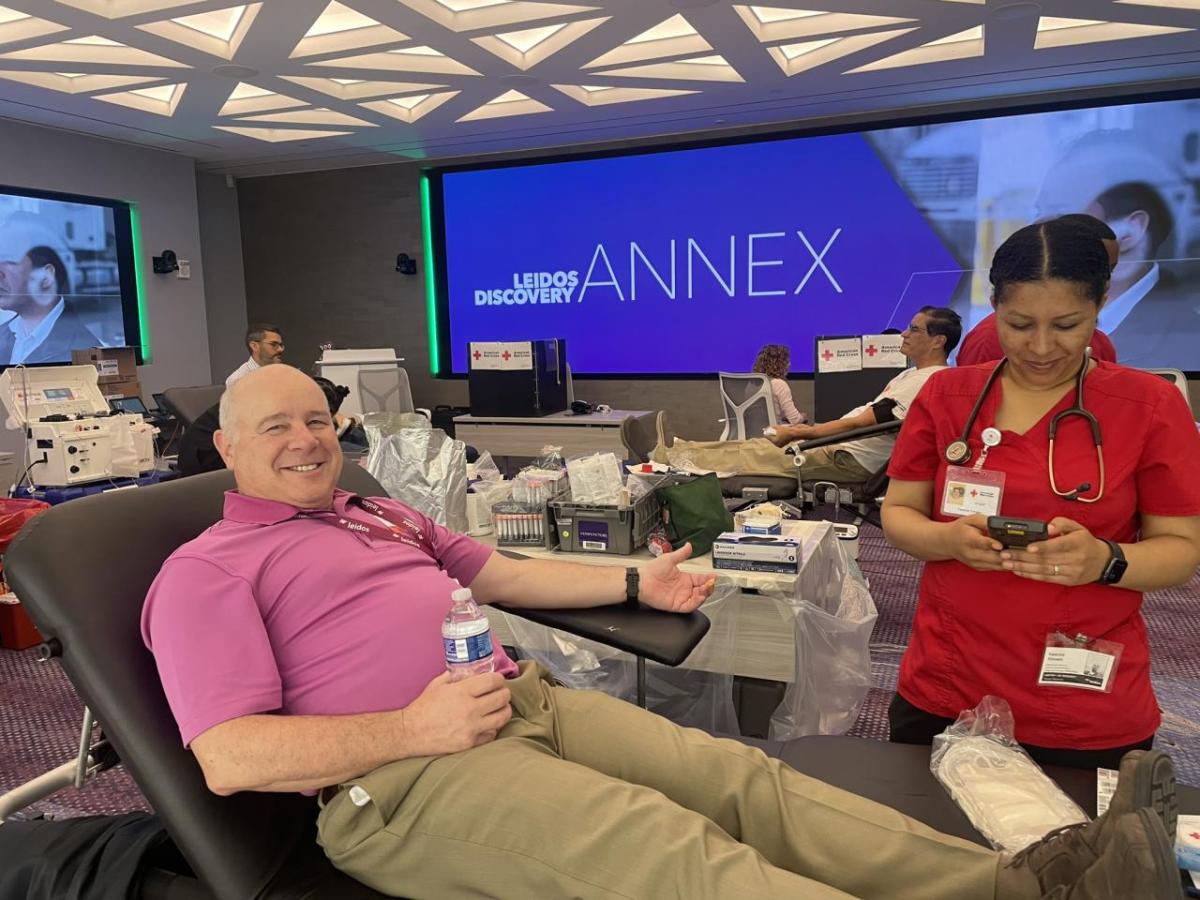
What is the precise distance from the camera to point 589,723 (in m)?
1.32

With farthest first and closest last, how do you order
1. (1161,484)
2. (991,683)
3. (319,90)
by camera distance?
(319,90) → (991,683) → (1161,484)

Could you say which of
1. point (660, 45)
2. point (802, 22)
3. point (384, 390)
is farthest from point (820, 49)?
point (384, 390)

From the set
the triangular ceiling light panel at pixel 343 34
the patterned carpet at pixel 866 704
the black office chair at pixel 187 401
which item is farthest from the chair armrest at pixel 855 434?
the triangular ceiling light panel at pixel 343 34

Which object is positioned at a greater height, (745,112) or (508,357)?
(745,112)

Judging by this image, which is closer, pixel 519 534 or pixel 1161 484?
pixel 1161 484

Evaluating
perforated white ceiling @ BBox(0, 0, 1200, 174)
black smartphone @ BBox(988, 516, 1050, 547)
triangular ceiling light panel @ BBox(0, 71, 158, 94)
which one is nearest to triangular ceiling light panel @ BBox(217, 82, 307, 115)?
perforated white ceiling @ BBox(0, 0, 1200, 174)

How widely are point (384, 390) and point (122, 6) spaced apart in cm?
294

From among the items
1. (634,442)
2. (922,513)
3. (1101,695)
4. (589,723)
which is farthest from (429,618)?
(634,442)

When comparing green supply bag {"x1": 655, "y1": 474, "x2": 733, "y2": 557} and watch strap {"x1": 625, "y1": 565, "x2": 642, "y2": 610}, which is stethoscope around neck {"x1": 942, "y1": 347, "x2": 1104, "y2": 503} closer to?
watch strap {"x1": 625, "y1": 565, "x2": 642, "y2": 610}

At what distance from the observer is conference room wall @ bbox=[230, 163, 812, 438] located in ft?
27.2

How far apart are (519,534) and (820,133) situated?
5.83 metres

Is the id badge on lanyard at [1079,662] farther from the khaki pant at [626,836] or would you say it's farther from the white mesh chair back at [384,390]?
the white mesh chair back at [384,390]

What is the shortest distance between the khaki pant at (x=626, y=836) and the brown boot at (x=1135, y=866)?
195 millimetres

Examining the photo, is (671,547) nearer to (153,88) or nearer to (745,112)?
(745,112)
